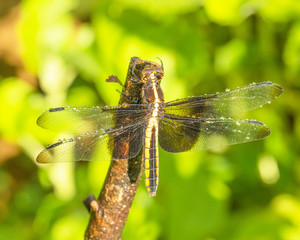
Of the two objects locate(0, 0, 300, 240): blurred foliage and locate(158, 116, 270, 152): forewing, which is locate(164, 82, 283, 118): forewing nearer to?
locate(158, 116, 270, 152): forewing

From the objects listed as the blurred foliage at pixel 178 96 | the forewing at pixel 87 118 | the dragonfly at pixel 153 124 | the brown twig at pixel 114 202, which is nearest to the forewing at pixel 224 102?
the dragonfly at pixel 153 124

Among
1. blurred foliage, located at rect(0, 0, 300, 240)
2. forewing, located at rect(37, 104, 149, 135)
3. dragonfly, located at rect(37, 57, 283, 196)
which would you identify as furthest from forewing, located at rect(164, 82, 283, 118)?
blurred foliage, located at rect(0, 0, 300, 240)

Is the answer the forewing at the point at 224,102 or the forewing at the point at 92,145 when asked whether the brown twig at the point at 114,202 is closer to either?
the forewing at the point at 92,145

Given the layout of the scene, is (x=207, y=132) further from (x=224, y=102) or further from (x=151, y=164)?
(x=151, y=164)

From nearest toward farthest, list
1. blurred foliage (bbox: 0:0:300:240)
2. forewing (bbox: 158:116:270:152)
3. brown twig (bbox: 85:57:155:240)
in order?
1. brown twig (bbox: 85:57:155:240)
2. forewing (bbox: 158:116:270:152)
3. blurred foliage (bbox: 0:0:300:240)

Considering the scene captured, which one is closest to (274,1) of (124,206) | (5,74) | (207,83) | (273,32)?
(273,32)

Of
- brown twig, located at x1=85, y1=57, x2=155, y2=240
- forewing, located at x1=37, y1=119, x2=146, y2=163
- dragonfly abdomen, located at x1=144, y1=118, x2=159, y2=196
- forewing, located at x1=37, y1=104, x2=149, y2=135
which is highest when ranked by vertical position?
forewing, located at x1=37, y1=104, x2=149, y2=135

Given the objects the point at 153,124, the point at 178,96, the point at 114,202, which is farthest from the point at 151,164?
the point at 178,96
